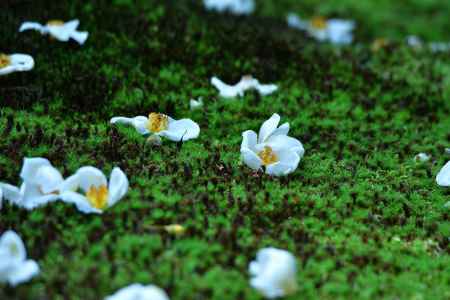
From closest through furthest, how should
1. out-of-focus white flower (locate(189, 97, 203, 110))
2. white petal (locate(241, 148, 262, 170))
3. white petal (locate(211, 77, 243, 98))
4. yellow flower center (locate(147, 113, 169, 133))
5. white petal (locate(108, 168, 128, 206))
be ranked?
white petal (locate(108, 168, 128, 206))
white petal (locate(241, 148, 262, 170))
yellow flower center (locate(147, 113, 169, 133))
out-of-focus white flower (locate(189, 97, 203, 110))
white petal (locate(211, 77, 243, 98))

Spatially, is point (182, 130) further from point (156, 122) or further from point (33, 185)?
point (33, 185)

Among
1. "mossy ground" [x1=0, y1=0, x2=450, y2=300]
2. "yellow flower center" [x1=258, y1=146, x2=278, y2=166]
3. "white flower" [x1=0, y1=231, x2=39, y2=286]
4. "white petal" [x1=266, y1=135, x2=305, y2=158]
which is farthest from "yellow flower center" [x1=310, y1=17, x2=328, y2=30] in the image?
"white flower" [x1=0, y1=231, x2=39, y2=286]

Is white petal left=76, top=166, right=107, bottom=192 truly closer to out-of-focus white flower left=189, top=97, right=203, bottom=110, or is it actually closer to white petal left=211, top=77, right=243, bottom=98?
out-of-focus white flower left=189, top=97, right=203, bottom=110

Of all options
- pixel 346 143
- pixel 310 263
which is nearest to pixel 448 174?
pixel 346 143

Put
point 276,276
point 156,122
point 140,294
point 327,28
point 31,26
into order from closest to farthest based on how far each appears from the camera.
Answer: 1. point 140,294
2. point 276,276
3. point 156,122
4. point 31,26
5. point 327,28

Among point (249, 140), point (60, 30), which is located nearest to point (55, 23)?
point (60, 30)

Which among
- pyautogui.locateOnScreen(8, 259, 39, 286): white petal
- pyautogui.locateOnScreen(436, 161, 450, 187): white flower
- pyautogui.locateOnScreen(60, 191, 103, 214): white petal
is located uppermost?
pyautogui.locateOnScreen(436, 161, 450, 187): white flower
